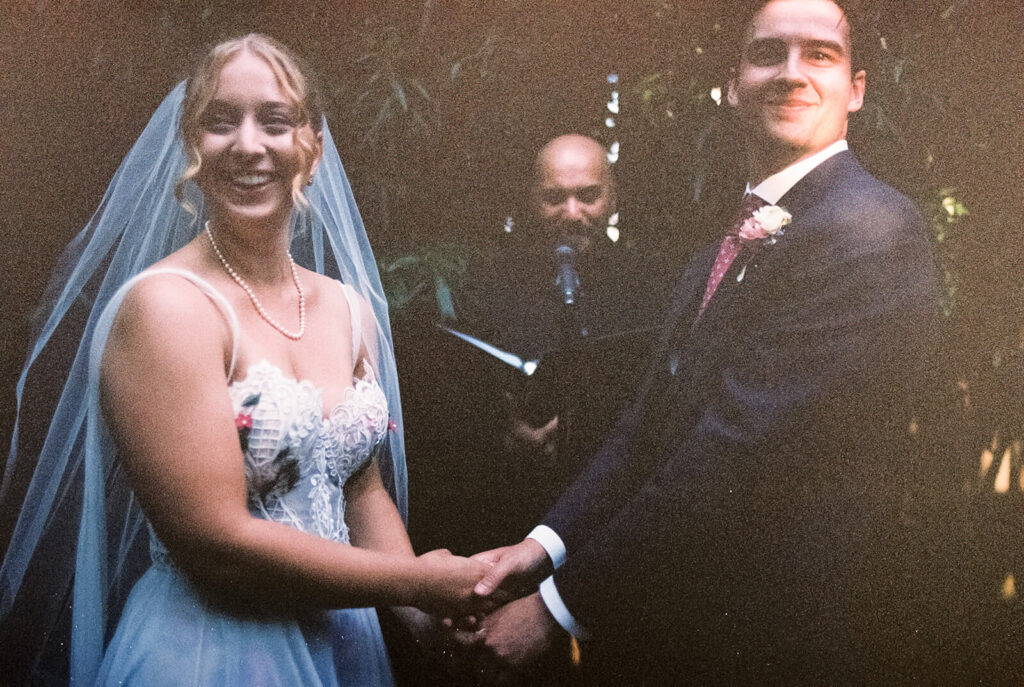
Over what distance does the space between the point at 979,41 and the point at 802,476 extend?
1.27 metres

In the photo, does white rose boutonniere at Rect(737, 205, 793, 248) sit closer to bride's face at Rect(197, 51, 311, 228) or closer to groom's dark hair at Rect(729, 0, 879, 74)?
groom's dark hair at Rect(729, 0, 879, 74)

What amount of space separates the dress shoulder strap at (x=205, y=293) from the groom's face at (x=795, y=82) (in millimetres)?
1322

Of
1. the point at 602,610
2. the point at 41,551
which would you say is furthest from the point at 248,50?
the point at 602,610

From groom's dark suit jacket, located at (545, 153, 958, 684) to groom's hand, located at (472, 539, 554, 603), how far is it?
0.06 meters

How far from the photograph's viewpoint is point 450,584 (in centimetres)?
212

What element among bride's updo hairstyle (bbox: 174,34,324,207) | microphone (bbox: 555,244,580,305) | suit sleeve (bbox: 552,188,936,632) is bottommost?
suit sleeve (bbox: 552,188,936,632)

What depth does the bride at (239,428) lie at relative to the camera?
1799 millimetres

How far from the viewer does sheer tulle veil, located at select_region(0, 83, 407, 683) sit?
78.1 inches

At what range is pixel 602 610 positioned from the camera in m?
2.27

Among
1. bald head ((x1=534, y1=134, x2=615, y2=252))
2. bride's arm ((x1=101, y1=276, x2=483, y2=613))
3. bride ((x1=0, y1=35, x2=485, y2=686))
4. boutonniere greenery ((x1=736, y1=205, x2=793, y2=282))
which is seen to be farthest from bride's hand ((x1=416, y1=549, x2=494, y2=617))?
boutonniere greenery ((x1=736, y1=205, x2=793, y2=282))

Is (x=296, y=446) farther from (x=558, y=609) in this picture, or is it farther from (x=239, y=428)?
(x=558, y=609)

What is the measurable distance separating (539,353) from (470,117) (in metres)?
0.62

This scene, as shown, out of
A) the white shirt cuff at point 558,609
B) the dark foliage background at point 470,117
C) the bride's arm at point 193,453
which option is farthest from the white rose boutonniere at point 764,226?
the bride's arm at point 193,453

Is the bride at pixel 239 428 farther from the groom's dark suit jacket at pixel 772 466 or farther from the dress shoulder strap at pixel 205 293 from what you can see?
the groom's dark suit jacket at pixel 772 466
